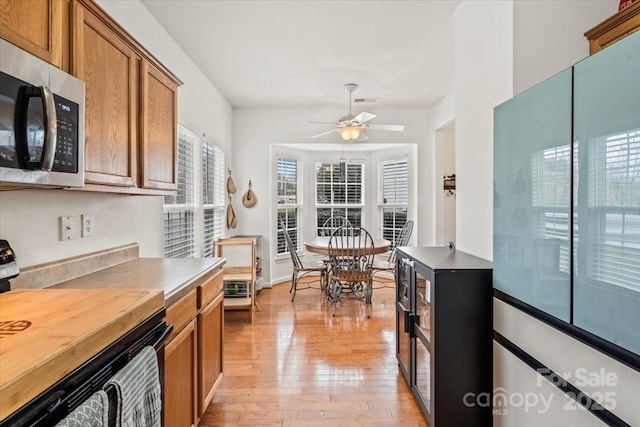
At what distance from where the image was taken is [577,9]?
1.86 metres

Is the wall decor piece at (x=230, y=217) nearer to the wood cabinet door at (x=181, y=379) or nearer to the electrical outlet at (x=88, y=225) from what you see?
the electrical outlet at (x=88, y=225)

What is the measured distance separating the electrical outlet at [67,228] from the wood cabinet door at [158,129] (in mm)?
392

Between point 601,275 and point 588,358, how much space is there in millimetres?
298

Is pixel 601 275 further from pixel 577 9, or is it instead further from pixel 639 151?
pixel 577 9

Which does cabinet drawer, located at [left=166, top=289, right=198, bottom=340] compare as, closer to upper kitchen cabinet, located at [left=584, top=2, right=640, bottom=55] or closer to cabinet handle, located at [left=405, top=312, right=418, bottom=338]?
cabinet handle, located at [left=405, top=312, right=418, bottom=338]

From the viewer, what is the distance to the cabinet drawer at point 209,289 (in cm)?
189

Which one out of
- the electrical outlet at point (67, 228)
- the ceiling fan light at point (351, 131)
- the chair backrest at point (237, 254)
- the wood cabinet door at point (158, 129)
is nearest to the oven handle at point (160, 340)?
the electrical outlet at point (67, 228)

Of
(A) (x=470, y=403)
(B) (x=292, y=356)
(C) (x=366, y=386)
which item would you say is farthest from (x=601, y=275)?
(B) (x=292, y=356)

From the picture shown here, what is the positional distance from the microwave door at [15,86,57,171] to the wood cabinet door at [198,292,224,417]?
111cm

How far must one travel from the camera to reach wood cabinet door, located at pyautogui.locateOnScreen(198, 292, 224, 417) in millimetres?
1879

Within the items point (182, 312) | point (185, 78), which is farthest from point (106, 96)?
point (185, 78)

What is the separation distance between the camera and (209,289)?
6.66 ft

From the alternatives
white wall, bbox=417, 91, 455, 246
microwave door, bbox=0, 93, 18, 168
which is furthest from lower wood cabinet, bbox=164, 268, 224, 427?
white wall, bbox=417, 91, 455, 246

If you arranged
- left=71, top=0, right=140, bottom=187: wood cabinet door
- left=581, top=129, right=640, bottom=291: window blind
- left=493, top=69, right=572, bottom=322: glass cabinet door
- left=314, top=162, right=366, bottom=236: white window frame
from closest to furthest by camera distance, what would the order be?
left=581, top=129, right=640, bottom=291: window blind, left=493, top=69, right=572, bottom=322: glass cabinet door, left=71, top=0, right=140, bottom=187: wood cabinet door, left=314, top=162, right=366, bottom=236: white window frame
